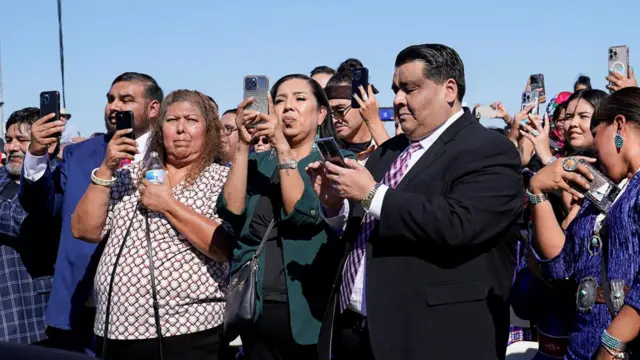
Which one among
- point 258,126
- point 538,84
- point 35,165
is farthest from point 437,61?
point 35,165

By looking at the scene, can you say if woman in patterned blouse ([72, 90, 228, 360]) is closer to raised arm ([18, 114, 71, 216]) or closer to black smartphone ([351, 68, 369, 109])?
raised arm ([18, 114, 71, 216])

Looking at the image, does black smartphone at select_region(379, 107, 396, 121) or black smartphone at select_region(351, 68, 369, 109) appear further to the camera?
black smartphone at select_region(379, 107, 396, 121)

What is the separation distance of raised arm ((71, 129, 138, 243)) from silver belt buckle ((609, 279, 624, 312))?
103 inches

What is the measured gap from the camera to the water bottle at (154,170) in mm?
4387

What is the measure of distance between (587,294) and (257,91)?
6.39 ft

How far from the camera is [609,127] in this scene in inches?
131

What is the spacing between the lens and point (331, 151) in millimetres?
3627

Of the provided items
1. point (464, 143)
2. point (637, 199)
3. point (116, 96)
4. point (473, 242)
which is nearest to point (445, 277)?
point (473, 242)

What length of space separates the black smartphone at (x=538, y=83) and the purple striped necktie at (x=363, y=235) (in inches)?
60.0

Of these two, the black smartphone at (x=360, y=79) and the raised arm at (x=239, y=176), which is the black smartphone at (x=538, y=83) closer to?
the black smartphone at (x=360, y=79)

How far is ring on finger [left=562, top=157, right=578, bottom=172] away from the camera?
11.1ft

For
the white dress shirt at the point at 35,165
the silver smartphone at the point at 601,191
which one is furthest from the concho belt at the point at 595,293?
the white dress shirt at the point at 35,165

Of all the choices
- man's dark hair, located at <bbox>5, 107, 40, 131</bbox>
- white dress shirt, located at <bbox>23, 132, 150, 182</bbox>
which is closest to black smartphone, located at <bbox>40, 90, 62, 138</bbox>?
white dress shirt, located at <bbox>23, 132, 150, 182</bbox>

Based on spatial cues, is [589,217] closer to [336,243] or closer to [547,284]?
[547,284]
